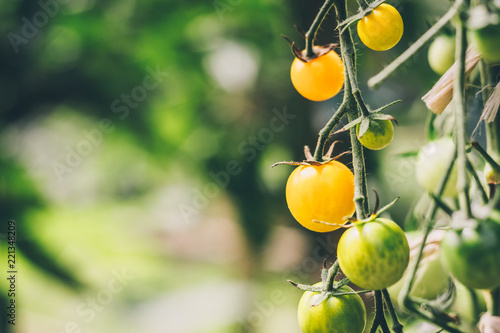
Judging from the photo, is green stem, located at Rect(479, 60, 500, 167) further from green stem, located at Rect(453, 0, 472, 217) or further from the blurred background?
the blurred background

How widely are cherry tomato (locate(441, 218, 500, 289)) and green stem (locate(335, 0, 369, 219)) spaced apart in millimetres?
47

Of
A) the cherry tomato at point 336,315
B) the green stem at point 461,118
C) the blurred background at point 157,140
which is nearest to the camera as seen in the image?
the green stem at point 461,118

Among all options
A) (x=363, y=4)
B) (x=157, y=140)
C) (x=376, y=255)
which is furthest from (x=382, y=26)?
(x=157, y=140)

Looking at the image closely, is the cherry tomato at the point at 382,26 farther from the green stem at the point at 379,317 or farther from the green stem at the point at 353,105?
the green stem at the point at 379,317

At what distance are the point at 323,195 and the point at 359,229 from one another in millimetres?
43

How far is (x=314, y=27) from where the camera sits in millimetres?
251

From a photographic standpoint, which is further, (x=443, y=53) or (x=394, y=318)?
(x=443, y=53)

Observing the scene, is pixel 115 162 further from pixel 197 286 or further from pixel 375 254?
pixel 375 254

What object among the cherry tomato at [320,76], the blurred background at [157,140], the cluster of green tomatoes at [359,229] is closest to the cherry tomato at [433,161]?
the cluster of green tomatoes at [359,229]

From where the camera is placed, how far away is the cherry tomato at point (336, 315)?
0.85 ft

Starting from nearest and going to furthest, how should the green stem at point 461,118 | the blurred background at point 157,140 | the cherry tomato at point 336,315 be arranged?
the green stem at point 461,118 → the cherry tomato at point 336,315 → the blurred background at point 157,140

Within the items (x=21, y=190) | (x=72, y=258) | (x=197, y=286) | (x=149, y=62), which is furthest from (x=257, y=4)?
(x=197, y=286)

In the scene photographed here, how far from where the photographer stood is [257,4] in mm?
1544

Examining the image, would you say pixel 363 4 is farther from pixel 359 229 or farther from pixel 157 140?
pixel 157 140
